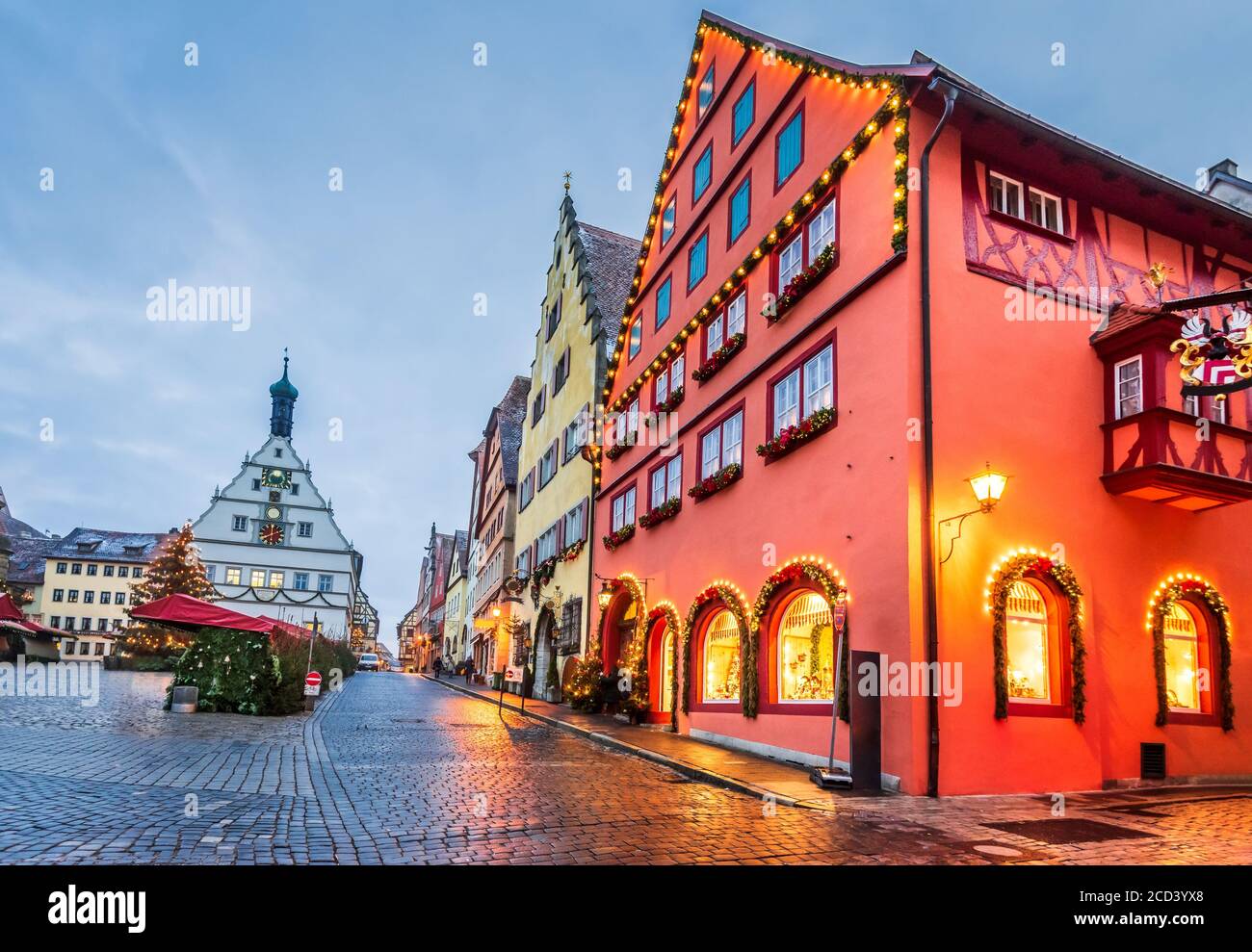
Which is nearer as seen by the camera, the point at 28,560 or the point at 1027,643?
the point at 1027,643

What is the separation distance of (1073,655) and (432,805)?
339 inches

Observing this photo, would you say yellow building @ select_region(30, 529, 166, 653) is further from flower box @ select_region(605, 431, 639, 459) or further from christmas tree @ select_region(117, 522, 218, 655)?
flower box @ select_region(605, 431, 639, 459)

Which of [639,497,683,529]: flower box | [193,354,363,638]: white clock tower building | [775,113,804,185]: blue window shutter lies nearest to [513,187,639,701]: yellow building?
[639,497,683,529]: flower box

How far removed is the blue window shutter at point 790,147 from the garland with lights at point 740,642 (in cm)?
775

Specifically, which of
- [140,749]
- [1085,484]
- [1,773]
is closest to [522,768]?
[140,749]

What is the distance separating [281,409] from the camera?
227 feet

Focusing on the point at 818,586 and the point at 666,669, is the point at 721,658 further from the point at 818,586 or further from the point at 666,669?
the point at 818,586

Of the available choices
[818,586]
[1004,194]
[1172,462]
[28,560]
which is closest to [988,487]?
[818,586]

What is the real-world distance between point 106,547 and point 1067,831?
90.0 meters

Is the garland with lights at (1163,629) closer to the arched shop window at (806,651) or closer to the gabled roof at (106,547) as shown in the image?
the arched shop window at (806,651)

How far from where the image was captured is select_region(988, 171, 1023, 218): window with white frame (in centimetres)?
1338

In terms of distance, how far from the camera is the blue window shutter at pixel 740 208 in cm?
1861

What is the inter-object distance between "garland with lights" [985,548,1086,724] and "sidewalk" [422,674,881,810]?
2.69 m
